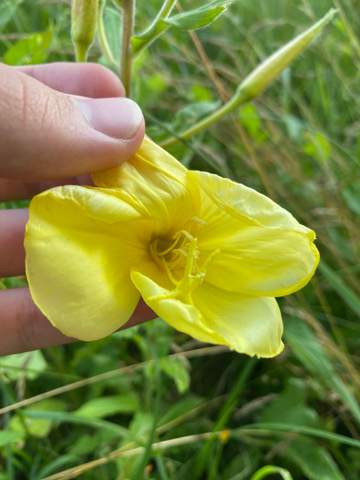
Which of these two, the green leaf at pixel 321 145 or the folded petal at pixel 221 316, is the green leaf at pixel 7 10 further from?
the green leaf at pixel 321 145

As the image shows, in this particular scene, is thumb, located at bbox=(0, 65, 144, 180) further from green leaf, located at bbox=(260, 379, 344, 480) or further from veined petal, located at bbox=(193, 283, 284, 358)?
green leaf, located at bbox=(260, 379, 344, 480)

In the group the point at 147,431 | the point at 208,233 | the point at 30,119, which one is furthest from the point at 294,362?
the point at 30,119

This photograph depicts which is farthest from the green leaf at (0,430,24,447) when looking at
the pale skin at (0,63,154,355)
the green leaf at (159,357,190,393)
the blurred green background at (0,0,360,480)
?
the green leaf at (159,357,190,393)

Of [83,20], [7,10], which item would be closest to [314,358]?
[83,20]

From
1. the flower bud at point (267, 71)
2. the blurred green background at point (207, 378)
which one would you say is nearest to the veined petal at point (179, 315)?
the blurred green background at point (207, 378)

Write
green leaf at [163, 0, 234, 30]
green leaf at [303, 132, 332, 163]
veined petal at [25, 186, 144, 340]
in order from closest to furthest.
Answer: veined petal at [25, 186, 144, 340] < green leaf at [163, 0, 234, 30] < green leaf at [303, 132, 332, 163]
